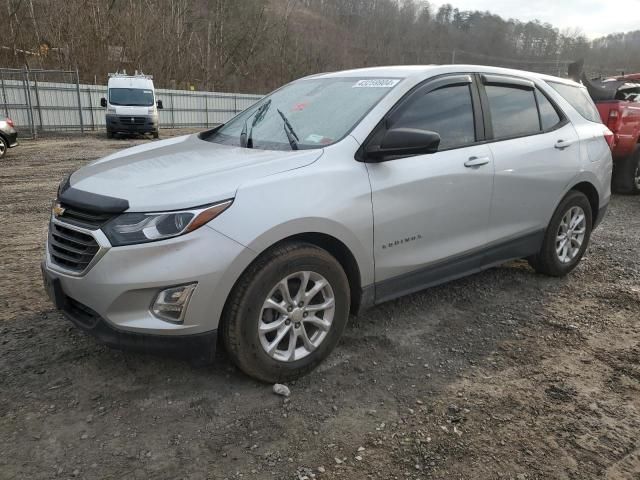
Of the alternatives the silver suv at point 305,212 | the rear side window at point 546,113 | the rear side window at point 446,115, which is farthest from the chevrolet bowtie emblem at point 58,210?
the rear side window at point 546,113

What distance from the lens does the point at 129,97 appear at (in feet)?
62.8

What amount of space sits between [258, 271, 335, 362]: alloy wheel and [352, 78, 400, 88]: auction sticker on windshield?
4.62 ft

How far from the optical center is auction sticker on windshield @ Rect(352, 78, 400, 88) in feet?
11.2

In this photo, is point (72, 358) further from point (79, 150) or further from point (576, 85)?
point (79, 150)

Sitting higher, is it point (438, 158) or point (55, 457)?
point (438, 158)

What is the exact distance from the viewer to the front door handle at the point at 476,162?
11.7 ft

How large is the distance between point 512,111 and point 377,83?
1.26 metres

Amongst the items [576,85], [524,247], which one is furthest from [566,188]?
[576,85]

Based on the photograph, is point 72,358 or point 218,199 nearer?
point 218,199

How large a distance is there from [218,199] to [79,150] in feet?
47.7

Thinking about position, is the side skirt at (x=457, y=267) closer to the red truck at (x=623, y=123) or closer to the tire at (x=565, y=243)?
the tire at (x=565, y=243)

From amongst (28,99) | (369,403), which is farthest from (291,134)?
(28,99)

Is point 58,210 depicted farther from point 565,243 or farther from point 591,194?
point 591,194

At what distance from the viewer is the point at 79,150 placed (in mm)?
15250
